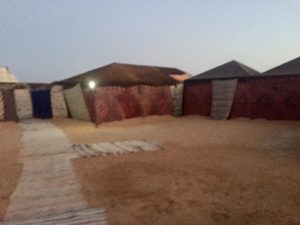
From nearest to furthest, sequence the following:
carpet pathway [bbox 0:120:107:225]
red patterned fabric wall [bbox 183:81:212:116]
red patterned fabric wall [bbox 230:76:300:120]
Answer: carpet pathway [bbox 0:120:107:225]
red patterned fabric wall [bbox 230:76:300:120]
red patterned fabric wall [bbox 183:81:212:116]

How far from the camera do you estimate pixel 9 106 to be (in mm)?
18125

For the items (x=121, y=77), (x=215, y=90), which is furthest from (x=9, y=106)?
(x=215, y=90)

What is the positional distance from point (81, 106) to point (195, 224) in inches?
569

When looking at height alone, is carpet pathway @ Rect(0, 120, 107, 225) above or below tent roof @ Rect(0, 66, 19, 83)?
below

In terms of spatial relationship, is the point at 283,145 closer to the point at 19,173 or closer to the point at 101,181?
the point at 101,181

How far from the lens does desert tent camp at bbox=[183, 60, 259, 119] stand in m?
17.4

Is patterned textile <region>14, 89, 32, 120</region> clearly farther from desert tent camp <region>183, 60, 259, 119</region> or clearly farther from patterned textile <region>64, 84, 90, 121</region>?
desert tent camp <region>183, 60, 259, 119</region>

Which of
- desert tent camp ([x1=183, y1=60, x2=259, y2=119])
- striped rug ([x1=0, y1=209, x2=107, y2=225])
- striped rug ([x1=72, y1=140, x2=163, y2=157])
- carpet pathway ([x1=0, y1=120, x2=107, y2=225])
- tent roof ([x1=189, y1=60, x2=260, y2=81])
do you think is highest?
tent roof ([x1=189, y1=60, x2=260, y2=81])

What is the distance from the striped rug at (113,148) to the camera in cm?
897

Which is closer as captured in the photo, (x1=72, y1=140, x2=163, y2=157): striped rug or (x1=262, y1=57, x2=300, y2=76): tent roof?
(x1=72, y1=140, x2=163, y2=157): striped rug

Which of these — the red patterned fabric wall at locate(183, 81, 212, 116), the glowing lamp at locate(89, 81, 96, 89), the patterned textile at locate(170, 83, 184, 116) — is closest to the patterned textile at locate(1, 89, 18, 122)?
the glowing lamp at locate(89, 81, 96, 89)

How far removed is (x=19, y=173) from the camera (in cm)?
700

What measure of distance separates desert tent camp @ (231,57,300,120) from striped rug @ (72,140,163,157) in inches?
331

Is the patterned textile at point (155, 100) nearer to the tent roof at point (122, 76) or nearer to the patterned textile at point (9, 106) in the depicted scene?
the tent roof at point (122, 76)
